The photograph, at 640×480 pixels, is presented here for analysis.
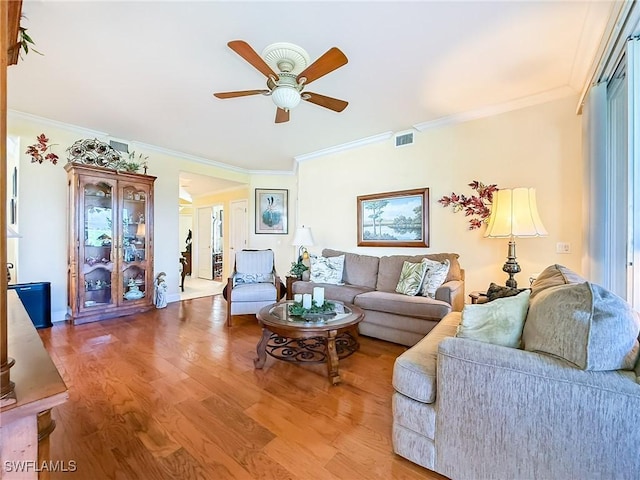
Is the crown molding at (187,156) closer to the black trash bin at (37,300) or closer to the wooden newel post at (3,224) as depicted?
the black trash bin at (37,300)

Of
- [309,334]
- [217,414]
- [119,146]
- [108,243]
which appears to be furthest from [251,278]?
[119,146]

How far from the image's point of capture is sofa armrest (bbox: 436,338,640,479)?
99 cm

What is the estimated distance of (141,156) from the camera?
4520mm

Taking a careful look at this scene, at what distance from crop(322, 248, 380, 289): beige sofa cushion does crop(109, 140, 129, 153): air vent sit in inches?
148

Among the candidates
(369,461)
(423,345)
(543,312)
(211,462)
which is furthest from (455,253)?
(211,462)

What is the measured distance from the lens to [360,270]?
4000 mm

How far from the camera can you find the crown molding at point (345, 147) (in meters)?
Answer: 4.14

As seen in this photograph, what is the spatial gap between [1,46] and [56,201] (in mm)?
4231

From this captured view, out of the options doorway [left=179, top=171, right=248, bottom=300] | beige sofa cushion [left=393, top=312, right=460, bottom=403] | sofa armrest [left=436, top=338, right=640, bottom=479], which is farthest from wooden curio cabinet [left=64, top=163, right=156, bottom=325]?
sofa armrest [left=436, top=338, right=640, bottom=479]

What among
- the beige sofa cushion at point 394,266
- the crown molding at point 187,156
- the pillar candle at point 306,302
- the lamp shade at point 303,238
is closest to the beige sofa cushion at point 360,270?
the beige sofa cushion at point 394,266

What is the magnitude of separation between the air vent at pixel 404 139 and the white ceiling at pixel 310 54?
21 cm

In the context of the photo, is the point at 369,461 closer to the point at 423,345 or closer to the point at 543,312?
the point at 423,345

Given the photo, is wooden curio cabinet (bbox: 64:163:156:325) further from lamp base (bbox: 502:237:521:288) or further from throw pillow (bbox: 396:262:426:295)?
lamp base (bbox: 502:237:521:288)

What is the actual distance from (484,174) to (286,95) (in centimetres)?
259
